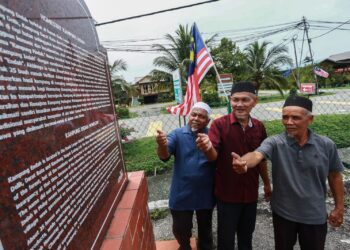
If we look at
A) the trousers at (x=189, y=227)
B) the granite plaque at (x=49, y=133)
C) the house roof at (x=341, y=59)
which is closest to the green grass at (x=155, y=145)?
the trousers at (x=189, y=227)

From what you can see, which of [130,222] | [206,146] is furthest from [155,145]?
[130,222]

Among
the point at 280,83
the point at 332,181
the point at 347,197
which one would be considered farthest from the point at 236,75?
the point at 332,181

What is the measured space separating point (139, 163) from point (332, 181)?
428 centimetres

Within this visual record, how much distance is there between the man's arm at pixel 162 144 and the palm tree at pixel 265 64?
782 inches

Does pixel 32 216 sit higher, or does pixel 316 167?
pixel 32 216

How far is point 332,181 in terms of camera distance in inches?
89.0

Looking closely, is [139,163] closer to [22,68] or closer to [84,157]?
[84,157]

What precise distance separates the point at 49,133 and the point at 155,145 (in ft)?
20.6

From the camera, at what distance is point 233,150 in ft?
7.88

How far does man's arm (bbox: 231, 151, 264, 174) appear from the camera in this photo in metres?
1.89

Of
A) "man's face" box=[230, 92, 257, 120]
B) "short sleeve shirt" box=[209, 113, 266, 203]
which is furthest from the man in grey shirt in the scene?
"man's face" box=[230, 92, 257, 120]

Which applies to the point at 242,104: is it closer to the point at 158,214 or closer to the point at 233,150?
the point at 233,150

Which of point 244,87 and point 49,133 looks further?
point 244,87

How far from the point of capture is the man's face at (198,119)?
2617mm
